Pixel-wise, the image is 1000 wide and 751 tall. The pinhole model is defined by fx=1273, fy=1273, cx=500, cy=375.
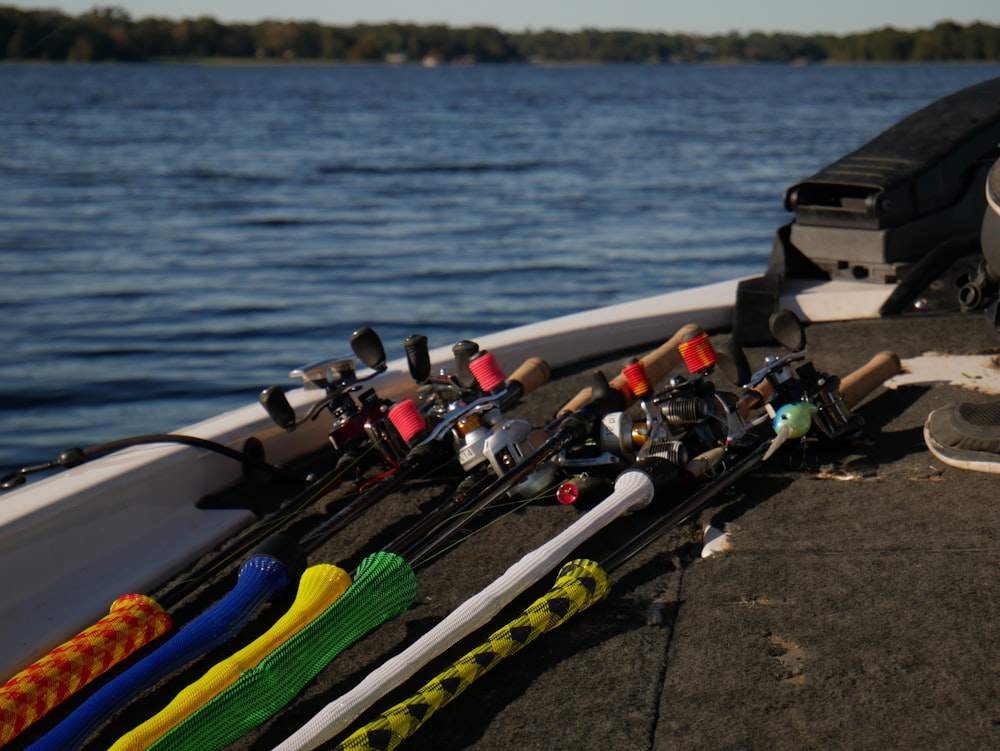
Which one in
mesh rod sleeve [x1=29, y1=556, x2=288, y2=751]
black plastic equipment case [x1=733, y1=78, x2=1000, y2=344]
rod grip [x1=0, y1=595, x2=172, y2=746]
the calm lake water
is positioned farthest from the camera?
the calm lake water

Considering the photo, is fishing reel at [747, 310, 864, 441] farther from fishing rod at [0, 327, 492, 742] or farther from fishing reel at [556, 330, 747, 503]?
fishing rod at [0, 327, 492, 742]

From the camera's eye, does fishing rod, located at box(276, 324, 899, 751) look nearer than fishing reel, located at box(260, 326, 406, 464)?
Yes

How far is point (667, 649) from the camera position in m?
2.79

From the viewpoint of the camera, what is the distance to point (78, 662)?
9.13ft

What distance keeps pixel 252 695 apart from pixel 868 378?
2480 mm

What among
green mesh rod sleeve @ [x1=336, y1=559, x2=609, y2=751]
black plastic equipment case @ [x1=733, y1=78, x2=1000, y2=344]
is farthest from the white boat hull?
black plastic equipment case @ [x1=733, y1=78, x2=1000, y2=344]

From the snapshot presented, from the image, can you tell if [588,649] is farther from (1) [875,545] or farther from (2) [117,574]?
(2) [117,574]

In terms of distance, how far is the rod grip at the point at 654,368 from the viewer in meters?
4.09

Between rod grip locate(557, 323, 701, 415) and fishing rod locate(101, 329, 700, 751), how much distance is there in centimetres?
141

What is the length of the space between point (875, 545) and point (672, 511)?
1.70 feet

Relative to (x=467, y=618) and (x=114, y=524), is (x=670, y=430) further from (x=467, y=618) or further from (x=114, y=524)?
(x=114, y=524)

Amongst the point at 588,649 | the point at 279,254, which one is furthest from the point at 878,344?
the point at 279,254

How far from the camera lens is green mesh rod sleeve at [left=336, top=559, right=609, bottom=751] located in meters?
2.41

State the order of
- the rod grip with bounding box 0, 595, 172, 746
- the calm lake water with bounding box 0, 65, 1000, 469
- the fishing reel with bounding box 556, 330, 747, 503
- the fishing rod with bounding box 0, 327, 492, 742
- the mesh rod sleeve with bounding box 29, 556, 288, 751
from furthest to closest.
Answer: the calm lake water with bounding box 0, 65, 1000, 469
the fishing reel with bounding box 556, 330, 747, 503
the fishing rod with bounding box 0, 327, 492, 742
the rod grip with bounding box 0, 595, 172, 746
the mesh rod sleeve with bounding box 29, 556, 288, 751
